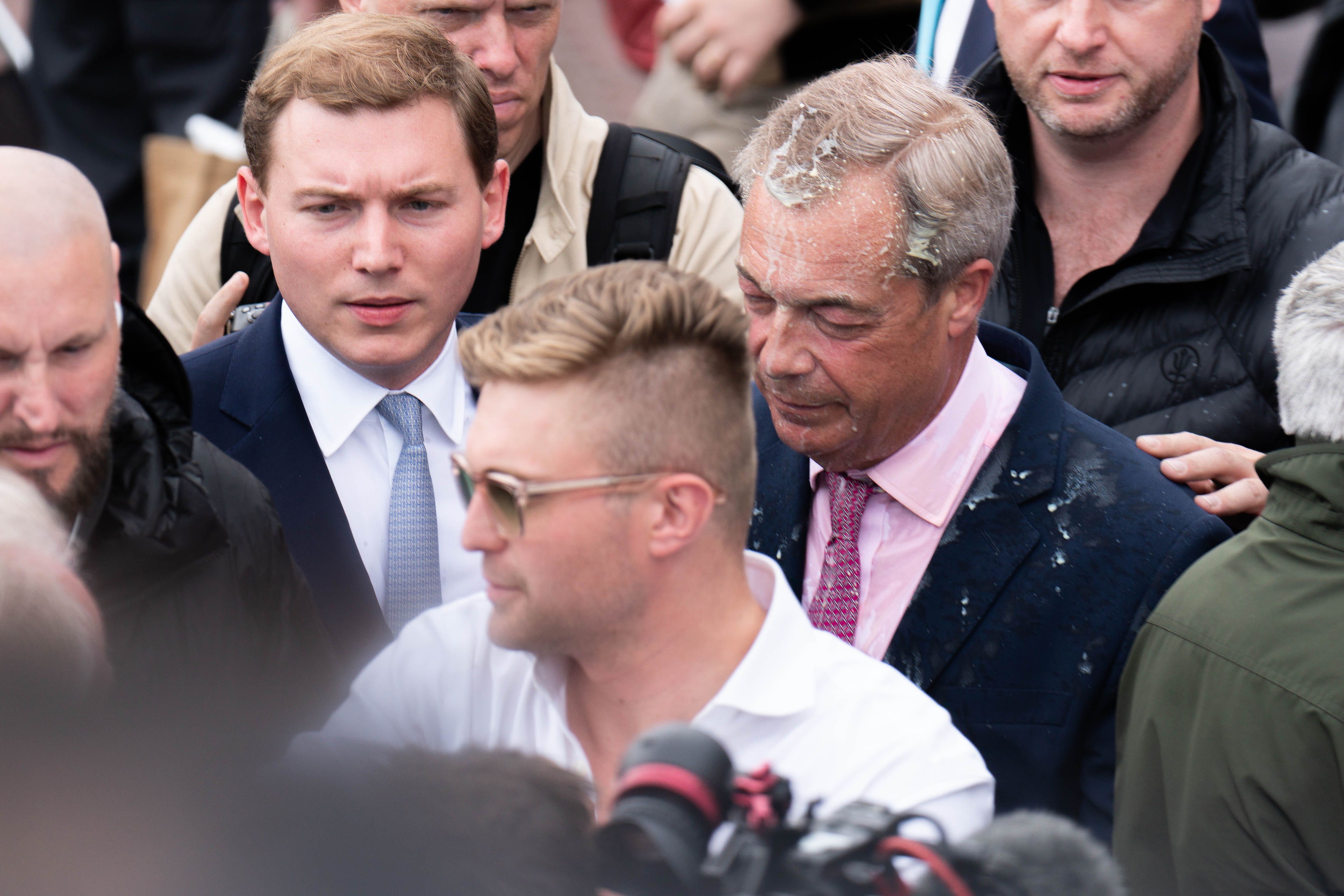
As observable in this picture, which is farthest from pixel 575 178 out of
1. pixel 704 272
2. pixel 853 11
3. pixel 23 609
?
pixel 23 609

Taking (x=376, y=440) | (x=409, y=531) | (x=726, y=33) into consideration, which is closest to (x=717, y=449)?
(x=409, y=531)

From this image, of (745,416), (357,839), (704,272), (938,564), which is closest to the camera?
(357,839)

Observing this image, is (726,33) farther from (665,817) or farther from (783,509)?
(665,817)

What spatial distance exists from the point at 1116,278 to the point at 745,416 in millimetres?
1273

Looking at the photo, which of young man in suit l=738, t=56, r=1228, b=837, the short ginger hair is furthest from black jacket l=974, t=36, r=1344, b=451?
the short ginger hair

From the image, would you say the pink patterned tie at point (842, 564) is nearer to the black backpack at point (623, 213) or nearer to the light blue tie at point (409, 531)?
the light blue tie at point (409, 531)

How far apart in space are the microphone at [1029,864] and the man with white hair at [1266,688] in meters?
0.57

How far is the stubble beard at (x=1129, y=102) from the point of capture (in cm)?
301

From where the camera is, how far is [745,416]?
2025mm

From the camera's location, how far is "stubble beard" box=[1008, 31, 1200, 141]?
3012 mm

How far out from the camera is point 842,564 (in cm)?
254

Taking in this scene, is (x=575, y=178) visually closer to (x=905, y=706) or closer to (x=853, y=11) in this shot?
(x=853, y=11)

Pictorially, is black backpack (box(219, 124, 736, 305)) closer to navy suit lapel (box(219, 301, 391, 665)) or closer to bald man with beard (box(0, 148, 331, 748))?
navy suit lapel (box(219, 301, 391, 665))

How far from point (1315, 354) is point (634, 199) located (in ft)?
5.19
